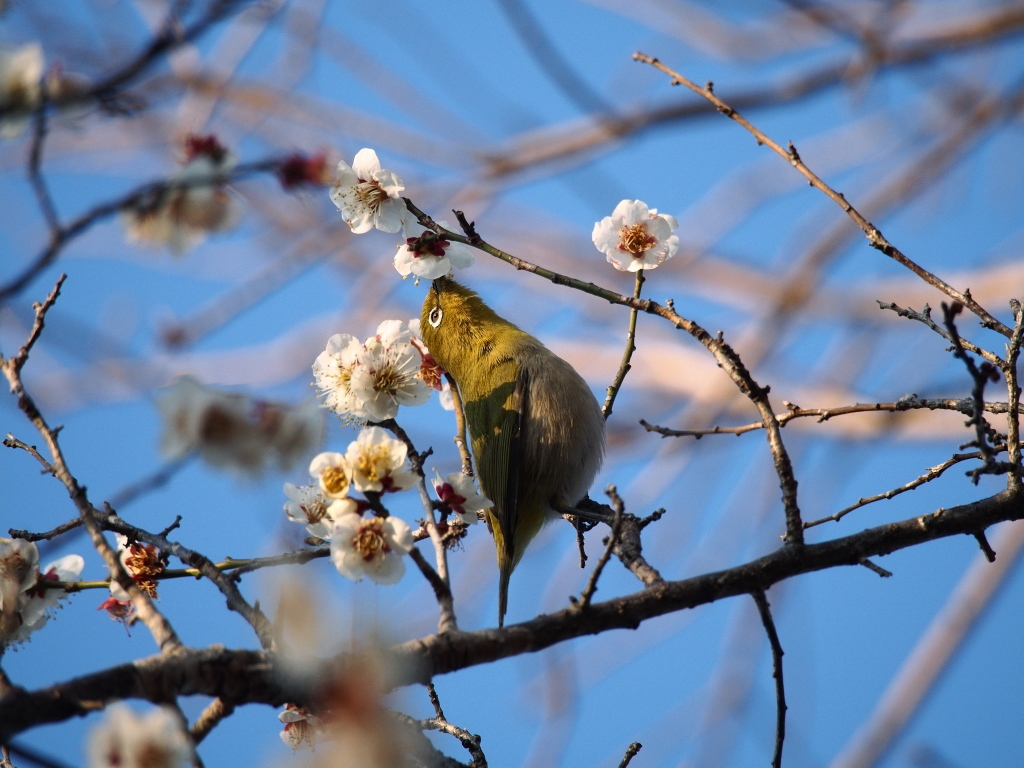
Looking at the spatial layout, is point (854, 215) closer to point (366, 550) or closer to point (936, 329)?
point (936, 329)

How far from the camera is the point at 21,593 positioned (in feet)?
6.36

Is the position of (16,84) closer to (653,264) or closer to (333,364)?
(333,364)

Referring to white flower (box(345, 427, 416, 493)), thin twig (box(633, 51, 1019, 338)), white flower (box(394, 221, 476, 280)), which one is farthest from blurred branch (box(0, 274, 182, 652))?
thin twig (box(633, 51, 1019, 338))

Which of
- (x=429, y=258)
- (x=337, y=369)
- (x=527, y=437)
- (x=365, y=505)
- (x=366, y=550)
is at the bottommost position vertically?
(x=366, y=550)

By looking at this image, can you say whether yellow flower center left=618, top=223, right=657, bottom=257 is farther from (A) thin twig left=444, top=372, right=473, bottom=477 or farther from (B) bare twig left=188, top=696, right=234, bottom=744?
(B) bare twig left=188, top=696, right=234, bottom=744

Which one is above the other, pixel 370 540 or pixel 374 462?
pixel 374 462

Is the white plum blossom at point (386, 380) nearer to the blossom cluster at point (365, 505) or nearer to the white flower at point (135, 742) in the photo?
the blossom cluster at point (365, 505)

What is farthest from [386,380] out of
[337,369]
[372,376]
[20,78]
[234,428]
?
[20,78]

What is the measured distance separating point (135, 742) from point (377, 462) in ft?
2.18

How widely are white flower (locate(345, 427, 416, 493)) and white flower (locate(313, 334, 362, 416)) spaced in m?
0.42

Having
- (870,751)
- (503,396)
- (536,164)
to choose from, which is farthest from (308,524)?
(536,164)

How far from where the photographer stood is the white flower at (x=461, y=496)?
6.68 ft

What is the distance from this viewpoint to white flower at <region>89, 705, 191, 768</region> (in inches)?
53.0

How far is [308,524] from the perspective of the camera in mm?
2045
